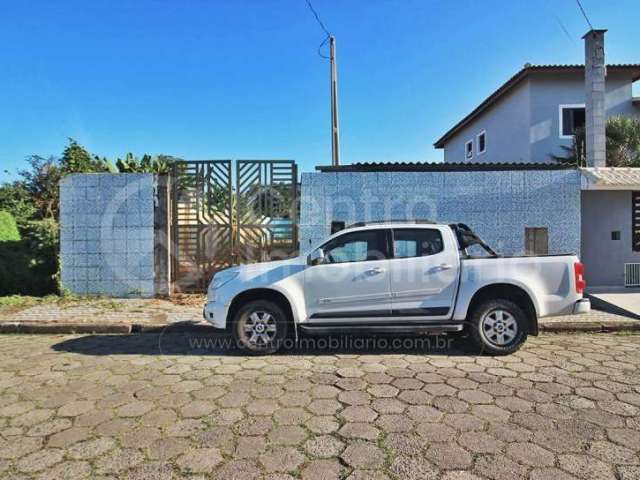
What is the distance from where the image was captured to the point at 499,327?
5336mm

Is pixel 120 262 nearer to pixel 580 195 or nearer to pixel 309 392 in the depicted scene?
pixel 309 392

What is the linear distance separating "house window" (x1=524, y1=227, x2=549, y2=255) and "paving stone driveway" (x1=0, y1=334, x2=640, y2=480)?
12.9 ft

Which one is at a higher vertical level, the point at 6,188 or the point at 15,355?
the point at 6,188

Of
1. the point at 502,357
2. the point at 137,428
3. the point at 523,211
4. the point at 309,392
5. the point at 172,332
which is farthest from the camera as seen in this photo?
the point at 523,211

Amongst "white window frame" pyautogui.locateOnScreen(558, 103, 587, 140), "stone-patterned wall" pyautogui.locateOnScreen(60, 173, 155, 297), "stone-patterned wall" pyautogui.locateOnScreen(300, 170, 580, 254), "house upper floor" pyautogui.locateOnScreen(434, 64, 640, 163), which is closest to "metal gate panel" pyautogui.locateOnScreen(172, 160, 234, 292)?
"stone-patterned wall" pyautogui.locateOnScreen(60, 173, 155, 297)

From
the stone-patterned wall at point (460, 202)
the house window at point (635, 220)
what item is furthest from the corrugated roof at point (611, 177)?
the house window at point (635, 220)

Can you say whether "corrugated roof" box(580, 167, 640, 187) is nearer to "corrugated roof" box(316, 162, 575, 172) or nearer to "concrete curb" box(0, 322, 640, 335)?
"corrugated roof" box(316, 162, 575, 172)

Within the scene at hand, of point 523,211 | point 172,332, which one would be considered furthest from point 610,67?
point 172,332

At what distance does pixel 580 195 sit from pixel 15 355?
36.6ft

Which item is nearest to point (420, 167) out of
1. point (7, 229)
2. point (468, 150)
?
point (7, 229)

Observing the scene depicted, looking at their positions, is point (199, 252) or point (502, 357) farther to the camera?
point (199, 252)

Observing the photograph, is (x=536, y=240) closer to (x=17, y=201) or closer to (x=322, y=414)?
(x=322, y=414)

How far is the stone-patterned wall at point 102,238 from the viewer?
951cm

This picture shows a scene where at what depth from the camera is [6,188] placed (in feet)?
55.6
